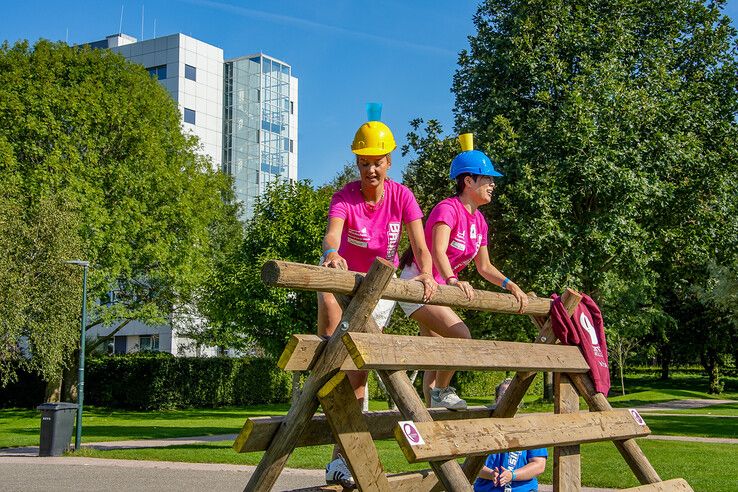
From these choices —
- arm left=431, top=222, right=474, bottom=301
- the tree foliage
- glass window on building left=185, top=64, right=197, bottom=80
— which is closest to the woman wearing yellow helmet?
arm left=431, top=222, right=474, bottom=301

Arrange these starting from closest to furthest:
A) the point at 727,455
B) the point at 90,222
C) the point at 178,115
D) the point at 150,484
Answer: the point at 150,484 < the point at 727,455 < the point at 90,222 < the point at 178,115

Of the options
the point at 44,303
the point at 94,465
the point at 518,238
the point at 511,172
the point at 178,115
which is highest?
the point at 178,115

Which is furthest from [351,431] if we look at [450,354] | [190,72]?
[190,72]

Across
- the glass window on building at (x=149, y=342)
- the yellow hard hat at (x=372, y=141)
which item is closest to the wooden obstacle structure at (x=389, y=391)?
the yellow hard hat at (x=372, y=141)

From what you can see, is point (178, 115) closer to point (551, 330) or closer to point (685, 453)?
point (685, 453)

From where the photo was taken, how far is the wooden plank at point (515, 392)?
6508 millimetres

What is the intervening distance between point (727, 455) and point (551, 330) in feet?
41.1

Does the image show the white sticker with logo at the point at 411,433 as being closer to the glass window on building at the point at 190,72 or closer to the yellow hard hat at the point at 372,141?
the yellow hard hat at the point at 372,141

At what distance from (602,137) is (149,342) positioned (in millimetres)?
49783

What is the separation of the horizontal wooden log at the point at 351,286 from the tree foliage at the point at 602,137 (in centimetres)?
1572

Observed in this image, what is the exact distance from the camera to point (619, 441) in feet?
21.7

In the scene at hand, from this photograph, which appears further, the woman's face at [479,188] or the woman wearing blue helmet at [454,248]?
the woman's face at [479,188]

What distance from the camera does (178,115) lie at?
131ft

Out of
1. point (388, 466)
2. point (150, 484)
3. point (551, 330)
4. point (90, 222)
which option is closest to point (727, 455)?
point (388, 466)
